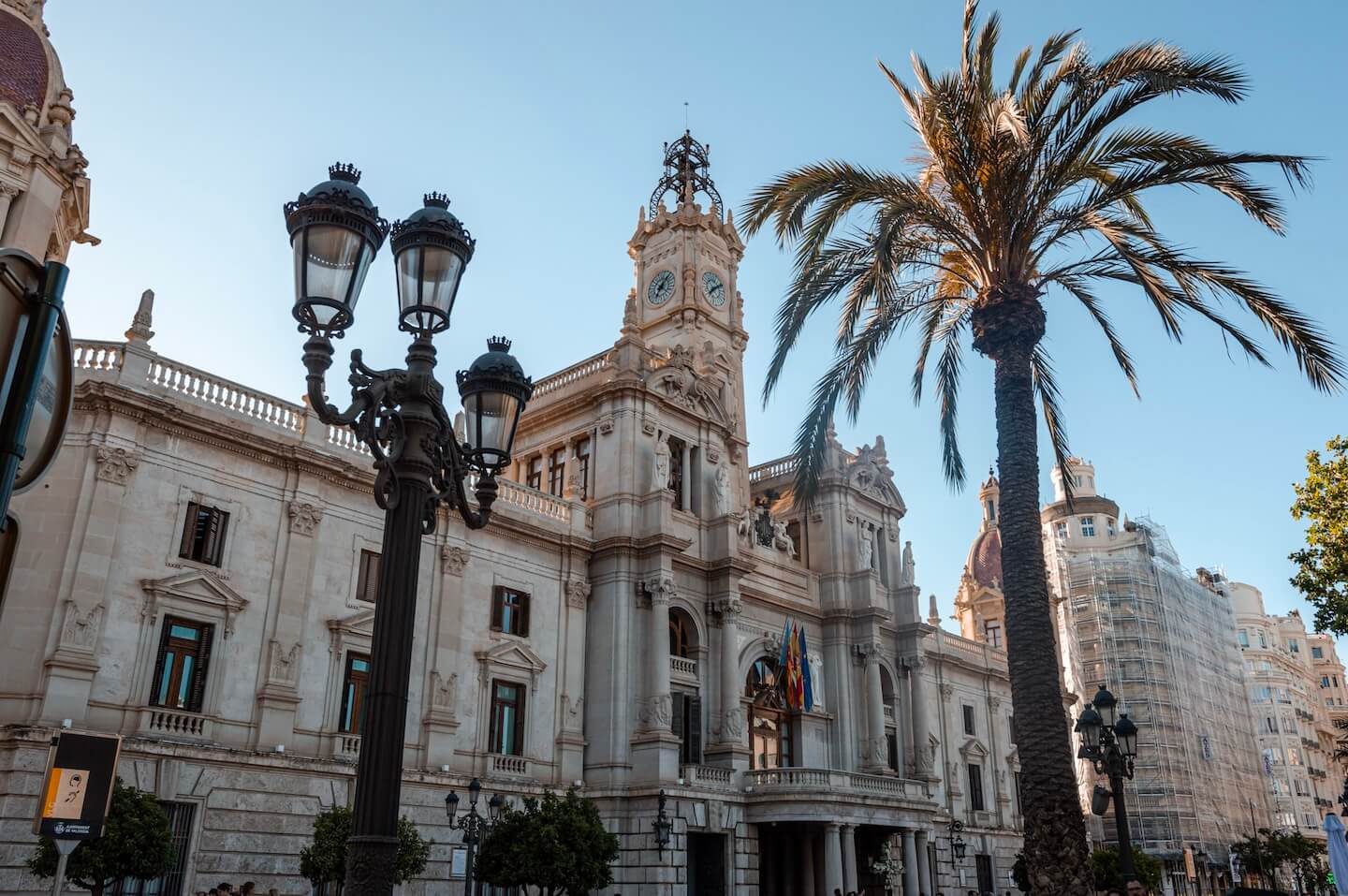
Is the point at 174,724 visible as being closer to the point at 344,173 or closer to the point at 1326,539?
the point at 344,173

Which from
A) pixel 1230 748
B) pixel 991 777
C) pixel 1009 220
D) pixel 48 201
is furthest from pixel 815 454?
pixel 1230 748

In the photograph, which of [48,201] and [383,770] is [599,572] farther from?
[383,770]

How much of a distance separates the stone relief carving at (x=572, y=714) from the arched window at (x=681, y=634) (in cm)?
411

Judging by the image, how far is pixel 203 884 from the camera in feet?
74.6

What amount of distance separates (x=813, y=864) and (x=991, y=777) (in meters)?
16.9

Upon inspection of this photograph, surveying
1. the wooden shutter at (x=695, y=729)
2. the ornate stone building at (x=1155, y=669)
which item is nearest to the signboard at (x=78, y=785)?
the wooden shutter at (x=695, y=729)

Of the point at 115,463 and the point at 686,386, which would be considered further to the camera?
the point at 686,386

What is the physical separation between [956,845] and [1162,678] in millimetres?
31008

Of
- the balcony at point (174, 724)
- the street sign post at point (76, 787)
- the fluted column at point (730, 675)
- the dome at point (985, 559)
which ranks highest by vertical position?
the dome at point (985, 559)

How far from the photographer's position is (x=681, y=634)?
1421 inches

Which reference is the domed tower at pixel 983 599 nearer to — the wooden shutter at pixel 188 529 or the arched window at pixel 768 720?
the arched window at pixel 768 720

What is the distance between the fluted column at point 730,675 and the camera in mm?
34875

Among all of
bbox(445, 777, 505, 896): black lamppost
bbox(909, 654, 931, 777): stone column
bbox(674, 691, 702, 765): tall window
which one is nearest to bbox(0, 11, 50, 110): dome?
bbox(445, 777, 505, 896): black lamppost

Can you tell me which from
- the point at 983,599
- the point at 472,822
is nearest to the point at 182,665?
the point at 472,822
